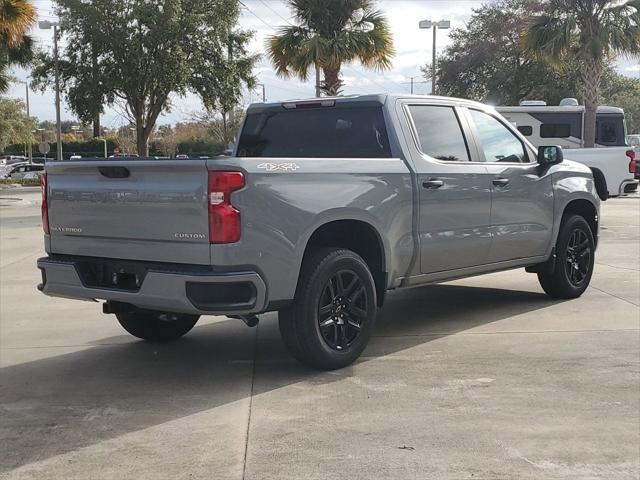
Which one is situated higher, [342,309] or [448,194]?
[448,194]

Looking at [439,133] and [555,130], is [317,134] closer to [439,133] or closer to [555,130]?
[439,133]

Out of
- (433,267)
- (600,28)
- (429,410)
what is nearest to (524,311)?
(433,267)

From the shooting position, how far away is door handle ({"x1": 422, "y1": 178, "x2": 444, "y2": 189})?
19.1 ft

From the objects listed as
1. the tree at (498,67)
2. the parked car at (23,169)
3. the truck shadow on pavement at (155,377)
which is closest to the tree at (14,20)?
the truck shadow on pavement at (155,377)

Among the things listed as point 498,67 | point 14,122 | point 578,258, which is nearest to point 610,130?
point 498,67

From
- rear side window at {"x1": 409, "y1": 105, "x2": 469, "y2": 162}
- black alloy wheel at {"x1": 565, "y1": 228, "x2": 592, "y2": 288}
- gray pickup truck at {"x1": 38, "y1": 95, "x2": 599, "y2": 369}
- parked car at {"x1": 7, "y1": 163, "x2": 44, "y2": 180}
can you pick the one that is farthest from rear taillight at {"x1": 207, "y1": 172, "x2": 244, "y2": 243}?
parked car at {"x1": 7, "y1": 163, "x2": 44, "y2": 180}

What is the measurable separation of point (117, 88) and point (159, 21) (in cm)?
A: 352

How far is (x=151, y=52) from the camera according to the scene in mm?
29656

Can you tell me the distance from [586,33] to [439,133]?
1973 centimetres

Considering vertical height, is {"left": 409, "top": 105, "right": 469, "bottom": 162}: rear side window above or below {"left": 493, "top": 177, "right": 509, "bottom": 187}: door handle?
above

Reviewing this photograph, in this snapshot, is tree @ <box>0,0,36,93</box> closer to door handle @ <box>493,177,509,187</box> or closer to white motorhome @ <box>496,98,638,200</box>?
white motorhome @ <box>496,98,638,200</box>

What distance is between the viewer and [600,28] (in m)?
23.3

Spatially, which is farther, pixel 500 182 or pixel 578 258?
pixel 578 258

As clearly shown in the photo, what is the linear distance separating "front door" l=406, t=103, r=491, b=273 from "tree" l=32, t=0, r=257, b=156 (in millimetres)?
24357
